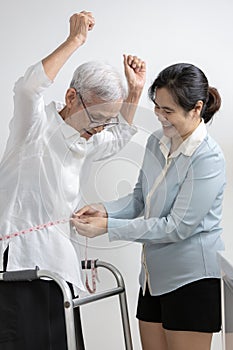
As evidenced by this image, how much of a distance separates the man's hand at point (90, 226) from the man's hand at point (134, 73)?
1.25 feet

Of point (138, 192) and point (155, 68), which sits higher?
point (155, 68)

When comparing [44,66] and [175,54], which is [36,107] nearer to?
[44,66]

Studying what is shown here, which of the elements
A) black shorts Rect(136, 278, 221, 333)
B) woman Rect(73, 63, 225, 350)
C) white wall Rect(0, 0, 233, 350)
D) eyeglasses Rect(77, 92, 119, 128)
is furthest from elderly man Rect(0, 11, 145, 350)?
white wall Rect(0, 0, 233, 350)

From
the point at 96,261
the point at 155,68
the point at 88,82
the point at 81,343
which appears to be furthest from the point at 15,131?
the point at 155,68

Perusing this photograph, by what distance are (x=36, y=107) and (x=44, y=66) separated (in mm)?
103

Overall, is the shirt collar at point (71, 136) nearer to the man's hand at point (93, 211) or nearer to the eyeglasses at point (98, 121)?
the eyeglasses at point (98, 121)

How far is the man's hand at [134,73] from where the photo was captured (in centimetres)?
193

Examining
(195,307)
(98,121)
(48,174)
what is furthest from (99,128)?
(195,307)

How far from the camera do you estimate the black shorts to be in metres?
1.91

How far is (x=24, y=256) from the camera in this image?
5.93 feet

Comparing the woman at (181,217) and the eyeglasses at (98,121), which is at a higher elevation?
the eyeglasses at (98,121)

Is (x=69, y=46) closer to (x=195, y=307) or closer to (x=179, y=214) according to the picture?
(x=179, y=214)

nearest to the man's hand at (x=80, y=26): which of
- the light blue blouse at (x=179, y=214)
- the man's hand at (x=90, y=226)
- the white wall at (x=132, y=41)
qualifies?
the light blue blouse at (x=179, y=214)

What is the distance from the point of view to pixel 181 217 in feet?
6.13
